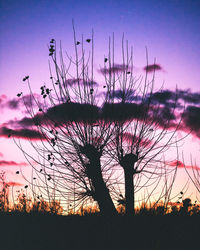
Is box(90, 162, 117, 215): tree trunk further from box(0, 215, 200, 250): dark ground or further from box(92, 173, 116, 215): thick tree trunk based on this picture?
box(0, 215, 200, 250): dark ground

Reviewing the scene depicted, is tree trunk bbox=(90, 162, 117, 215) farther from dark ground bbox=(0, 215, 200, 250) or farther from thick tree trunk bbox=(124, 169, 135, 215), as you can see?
thick tree trunk bbox=(124, 169, 135, 215)

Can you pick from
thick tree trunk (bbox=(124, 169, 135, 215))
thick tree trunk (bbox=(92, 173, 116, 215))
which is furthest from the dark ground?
thick tree trunk (bbox=(124, 169, 135, 215))

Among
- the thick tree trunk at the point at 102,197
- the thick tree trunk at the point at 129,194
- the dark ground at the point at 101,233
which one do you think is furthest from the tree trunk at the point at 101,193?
the thick tree trunk at the point at 129,194

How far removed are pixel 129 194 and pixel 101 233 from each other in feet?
4.80

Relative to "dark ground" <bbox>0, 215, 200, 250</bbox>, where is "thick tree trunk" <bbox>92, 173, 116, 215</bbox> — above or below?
above

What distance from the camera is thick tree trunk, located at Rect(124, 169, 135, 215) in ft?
22.9

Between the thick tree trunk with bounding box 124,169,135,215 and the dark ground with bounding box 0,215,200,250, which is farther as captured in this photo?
the thick tree trunk with bounding box 124,169,135,215

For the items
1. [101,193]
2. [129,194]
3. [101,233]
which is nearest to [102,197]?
[101,193]

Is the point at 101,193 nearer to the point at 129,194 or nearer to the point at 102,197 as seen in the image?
the point at 102,197

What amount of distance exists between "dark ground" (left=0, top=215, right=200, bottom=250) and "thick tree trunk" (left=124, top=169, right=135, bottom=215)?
1.19 feet

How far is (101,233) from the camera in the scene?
6.03 m

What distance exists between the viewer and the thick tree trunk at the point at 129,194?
6.99 m

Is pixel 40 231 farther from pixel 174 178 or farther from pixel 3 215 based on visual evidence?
pixel 174 178

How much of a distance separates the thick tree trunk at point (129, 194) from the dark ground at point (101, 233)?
0.36 meters
